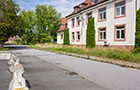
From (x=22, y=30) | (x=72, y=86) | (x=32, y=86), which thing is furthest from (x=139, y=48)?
(x=22, y=30)

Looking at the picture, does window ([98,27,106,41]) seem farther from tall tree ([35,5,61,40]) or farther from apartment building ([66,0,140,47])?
tall tree ([35,5,61,40])

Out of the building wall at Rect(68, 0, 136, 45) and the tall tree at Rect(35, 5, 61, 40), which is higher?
the tall tree at Rect(35, 5, 61, 40)

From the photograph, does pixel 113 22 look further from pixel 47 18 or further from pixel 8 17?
pixel 47 18

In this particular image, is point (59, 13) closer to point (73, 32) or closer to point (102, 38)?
point (73, 32)

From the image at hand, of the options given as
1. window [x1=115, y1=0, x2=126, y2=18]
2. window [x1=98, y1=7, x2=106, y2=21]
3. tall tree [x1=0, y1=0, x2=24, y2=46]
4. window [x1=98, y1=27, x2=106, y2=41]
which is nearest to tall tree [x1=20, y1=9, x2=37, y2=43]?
tall tree [x1=0, y1=0, x2=24, y2=46]

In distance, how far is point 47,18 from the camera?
47219 millimetres

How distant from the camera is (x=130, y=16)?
48.6 feet

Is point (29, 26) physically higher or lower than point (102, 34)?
higher

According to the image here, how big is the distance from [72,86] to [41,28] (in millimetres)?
48082

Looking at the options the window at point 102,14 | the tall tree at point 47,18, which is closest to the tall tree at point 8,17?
the window at point 102,14

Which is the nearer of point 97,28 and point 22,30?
point 97,28

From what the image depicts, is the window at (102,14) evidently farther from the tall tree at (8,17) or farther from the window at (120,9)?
the tall tree at (8,17)

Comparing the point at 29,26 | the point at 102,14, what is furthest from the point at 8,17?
the point at 29,26

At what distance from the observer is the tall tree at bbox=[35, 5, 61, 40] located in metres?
46.8
